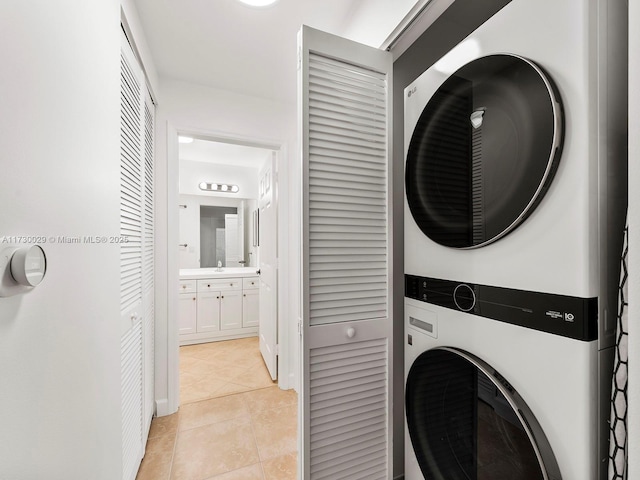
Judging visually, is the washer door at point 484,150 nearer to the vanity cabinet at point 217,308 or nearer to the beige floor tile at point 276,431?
the beige floor tile at point 276,431

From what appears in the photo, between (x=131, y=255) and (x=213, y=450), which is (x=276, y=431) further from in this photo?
(x=131, y=255)

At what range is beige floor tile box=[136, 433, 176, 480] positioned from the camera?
5.06 feet

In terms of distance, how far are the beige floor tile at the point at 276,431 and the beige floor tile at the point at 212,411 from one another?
0.16m

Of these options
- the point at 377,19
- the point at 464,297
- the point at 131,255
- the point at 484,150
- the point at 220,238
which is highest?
the point at 377,19

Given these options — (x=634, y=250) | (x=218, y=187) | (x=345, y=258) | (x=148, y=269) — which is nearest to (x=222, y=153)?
(x=218, y=187)

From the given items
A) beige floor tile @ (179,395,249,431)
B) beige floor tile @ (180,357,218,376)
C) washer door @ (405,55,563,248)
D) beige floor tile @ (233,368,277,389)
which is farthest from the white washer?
beige floor tile @ (180,357,218,376)

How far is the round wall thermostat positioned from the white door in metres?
1.99

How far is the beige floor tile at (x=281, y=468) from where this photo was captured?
153cm

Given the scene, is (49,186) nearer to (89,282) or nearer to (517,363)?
(89,282)

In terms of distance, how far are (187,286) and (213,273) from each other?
357 mm

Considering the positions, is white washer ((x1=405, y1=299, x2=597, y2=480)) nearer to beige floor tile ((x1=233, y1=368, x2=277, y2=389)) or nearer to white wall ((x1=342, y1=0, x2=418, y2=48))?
white wall ((x1=342, y1=0, x2=418, y2=48))

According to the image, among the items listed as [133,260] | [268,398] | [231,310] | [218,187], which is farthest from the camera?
[218,187]

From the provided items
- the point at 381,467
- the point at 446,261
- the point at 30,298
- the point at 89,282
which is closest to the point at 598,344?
the point at 446,261

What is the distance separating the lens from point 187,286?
11.4 feet
